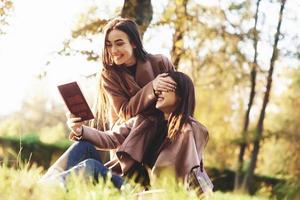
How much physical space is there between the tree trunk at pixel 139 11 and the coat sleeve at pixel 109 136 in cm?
452

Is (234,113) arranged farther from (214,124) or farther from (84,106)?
(84,106)

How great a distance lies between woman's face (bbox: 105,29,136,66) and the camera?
4.35 m

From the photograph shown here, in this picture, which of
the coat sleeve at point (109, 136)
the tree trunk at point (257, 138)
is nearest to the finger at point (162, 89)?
the coat sleeve at point (109, 136)

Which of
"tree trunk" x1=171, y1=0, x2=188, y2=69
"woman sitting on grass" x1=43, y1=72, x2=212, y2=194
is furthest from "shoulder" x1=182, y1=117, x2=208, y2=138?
"tree trunk" x1=171, y1=0, x2=188, y2=69

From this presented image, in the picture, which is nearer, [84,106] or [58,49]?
[84,106]

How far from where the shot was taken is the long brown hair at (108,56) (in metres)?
4.38

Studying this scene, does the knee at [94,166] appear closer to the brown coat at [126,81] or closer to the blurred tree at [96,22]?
the brown coat at [126,81]

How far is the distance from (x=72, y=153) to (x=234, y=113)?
17465mm

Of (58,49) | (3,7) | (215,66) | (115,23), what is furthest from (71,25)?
(115,23)

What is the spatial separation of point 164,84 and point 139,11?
4.84 meters

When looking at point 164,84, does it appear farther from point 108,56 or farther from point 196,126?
point 108,56

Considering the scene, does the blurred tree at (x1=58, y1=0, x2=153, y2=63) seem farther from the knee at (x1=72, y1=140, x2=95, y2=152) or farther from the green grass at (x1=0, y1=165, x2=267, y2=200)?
the green grass at (x1=0, y1=165, x2=267, y2=200)

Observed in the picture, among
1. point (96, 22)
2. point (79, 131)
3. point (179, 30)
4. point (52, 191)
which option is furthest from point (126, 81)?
point (179, 30)

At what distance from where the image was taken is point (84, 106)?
4.03 metres
